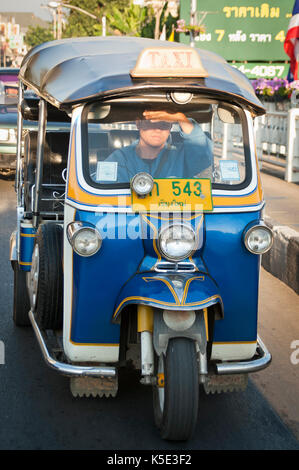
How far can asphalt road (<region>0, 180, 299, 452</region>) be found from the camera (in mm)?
3979

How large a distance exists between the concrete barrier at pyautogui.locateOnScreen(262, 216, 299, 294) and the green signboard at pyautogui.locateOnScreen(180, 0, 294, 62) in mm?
21405

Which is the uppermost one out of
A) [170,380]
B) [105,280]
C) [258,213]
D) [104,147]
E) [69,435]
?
[104,147]

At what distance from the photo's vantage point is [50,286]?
4.76 metres

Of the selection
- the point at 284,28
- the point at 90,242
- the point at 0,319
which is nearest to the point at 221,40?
the point at 284,28

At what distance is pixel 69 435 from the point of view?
4.06 meters

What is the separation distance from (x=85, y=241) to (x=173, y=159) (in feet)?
2.89

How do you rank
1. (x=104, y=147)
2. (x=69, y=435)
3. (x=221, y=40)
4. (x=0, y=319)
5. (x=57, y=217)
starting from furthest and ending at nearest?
(x=221, y=40), (x=0, y=319), (x=57, y=217), (x=104, y=147), (x=69, y=435)

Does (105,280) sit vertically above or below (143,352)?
above

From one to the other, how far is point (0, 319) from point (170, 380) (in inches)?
112

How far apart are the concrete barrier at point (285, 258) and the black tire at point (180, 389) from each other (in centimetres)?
395

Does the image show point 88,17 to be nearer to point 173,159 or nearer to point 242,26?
point 242,26

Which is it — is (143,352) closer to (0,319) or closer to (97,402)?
(97,402)

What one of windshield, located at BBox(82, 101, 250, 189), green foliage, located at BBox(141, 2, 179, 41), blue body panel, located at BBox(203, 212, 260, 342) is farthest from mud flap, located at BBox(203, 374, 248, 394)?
green foliage, located at BBox(141, 2, 179, 41)

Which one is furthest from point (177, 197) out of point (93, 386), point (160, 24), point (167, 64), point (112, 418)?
point (160, 24)
